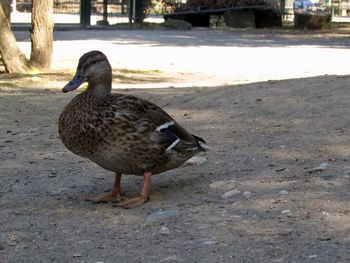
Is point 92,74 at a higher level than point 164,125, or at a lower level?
higher

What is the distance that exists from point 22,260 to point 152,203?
47.0 inches

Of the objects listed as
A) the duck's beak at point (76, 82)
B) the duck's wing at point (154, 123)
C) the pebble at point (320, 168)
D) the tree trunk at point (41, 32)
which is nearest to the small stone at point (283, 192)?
the pebble at point (320, 168)

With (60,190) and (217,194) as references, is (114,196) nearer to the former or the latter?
(60,190)

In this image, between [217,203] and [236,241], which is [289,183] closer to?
[217,203]

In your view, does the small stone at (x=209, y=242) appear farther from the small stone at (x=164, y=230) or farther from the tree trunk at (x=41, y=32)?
the tree trunk at (x=41, y=32)

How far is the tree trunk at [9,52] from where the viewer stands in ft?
49.1

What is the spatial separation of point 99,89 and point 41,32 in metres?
11.2

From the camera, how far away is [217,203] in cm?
489

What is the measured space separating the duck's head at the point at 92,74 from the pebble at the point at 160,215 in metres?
1.00

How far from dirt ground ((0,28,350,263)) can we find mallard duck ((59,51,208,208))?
27cm

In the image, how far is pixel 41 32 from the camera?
15.9m

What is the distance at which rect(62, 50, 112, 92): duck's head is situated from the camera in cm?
509

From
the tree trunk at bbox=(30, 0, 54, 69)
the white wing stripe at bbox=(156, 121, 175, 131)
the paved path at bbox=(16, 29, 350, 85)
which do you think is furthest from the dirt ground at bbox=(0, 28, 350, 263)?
the tree trunk at bbox=(30, 0, 54, 69)

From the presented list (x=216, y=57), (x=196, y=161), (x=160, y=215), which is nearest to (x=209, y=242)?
(x=160, y=215)
